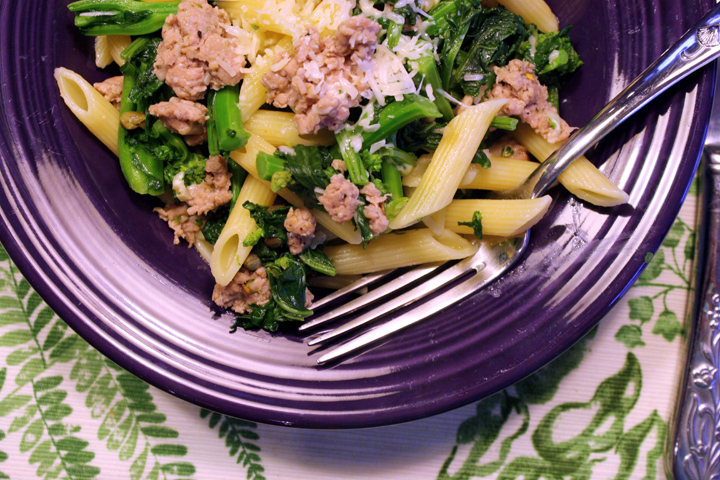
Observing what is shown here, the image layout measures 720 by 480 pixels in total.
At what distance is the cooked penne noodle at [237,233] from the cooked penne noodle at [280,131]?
0.19m

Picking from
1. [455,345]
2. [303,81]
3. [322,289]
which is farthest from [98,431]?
[303,81]

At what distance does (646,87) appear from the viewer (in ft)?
6.46

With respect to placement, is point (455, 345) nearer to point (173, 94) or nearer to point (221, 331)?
point (221, 331)

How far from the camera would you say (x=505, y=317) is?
81.1 inches

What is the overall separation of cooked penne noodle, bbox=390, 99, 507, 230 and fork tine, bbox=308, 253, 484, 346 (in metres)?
0.35

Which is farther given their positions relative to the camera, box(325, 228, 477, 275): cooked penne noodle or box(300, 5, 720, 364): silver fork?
box(325, 228, 477, 275): cooked penne noodle

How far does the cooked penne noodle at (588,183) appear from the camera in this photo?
6.57 ft

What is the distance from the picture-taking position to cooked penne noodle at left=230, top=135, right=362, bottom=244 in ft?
6.59

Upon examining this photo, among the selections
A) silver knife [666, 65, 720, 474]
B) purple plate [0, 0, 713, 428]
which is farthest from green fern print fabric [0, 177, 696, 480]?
purple plate [0, 0, 713, 428]

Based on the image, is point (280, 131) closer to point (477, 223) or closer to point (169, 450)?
point (477, 223)

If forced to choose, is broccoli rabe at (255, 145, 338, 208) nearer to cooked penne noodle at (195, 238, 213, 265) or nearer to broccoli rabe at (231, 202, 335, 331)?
broccoli rabe at (231, 202, 335, 331)

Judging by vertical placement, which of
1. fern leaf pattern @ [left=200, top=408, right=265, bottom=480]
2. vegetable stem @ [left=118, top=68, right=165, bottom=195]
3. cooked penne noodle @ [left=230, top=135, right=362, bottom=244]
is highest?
cooked penne noodle @ [left=230, top=135, right=362, bottom=244]

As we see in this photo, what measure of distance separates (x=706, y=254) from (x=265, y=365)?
7.16ft

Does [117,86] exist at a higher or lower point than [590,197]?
lower
